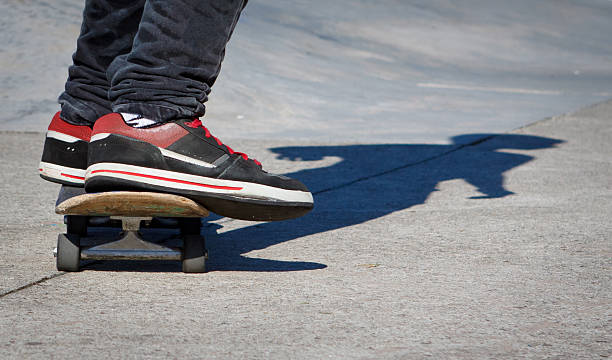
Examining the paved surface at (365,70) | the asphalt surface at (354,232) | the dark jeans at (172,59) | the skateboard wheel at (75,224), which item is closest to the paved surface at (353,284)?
the asphalt surface at (354,232)

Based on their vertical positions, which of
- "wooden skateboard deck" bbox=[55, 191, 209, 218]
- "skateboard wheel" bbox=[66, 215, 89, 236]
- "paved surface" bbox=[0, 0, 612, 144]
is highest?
"paved surface" bbox=[0, 0, 612, 144]

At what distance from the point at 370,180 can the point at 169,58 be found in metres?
2.17

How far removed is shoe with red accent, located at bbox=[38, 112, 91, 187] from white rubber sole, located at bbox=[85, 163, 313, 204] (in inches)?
12.0

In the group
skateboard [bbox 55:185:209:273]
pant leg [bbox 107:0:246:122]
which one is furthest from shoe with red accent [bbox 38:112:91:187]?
pant leg [bbox 107:0:246:122]

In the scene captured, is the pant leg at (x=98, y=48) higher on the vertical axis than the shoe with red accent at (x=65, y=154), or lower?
higher

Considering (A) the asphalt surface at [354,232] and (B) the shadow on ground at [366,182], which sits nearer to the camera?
(A) the asphalt surface at [354,232]

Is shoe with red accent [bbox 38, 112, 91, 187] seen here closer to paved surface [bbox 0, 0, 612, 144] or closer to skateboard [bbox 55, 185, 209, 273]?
skateboard [bbox 55, 185, 209, 273]

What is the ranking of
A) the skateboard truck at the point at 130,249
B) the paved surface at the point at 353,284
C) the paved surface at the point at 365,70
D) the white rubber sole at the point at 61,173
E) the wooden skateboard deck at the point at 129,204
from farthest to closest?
1. the paved surface at the point at 365,70
2. the white rubber sole at the point at 61,173
3. the skateboard truck at the point at 130,249
4. the wooden skateboard deck at the point at 129,204
5. the paved surface at the point at 353,284

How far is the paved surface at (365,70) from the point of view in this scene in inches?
236

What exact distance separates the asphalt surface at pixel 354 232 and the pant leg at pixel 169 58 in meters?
0.47

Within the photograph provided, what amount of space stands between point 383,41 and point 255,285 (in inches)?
380

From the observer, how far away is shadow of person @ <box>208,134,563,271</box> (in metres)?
2.52

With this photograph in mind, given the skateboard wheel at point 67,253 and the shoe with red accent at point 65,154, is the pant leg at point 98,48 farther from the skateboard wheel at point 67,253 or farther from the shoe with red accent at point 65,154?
the skateboard wheel at point 67,253

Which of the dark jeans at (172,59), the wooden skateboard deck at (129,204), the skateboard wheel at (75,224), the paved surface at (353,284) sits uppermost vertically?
the dark jeans at (172,59)
